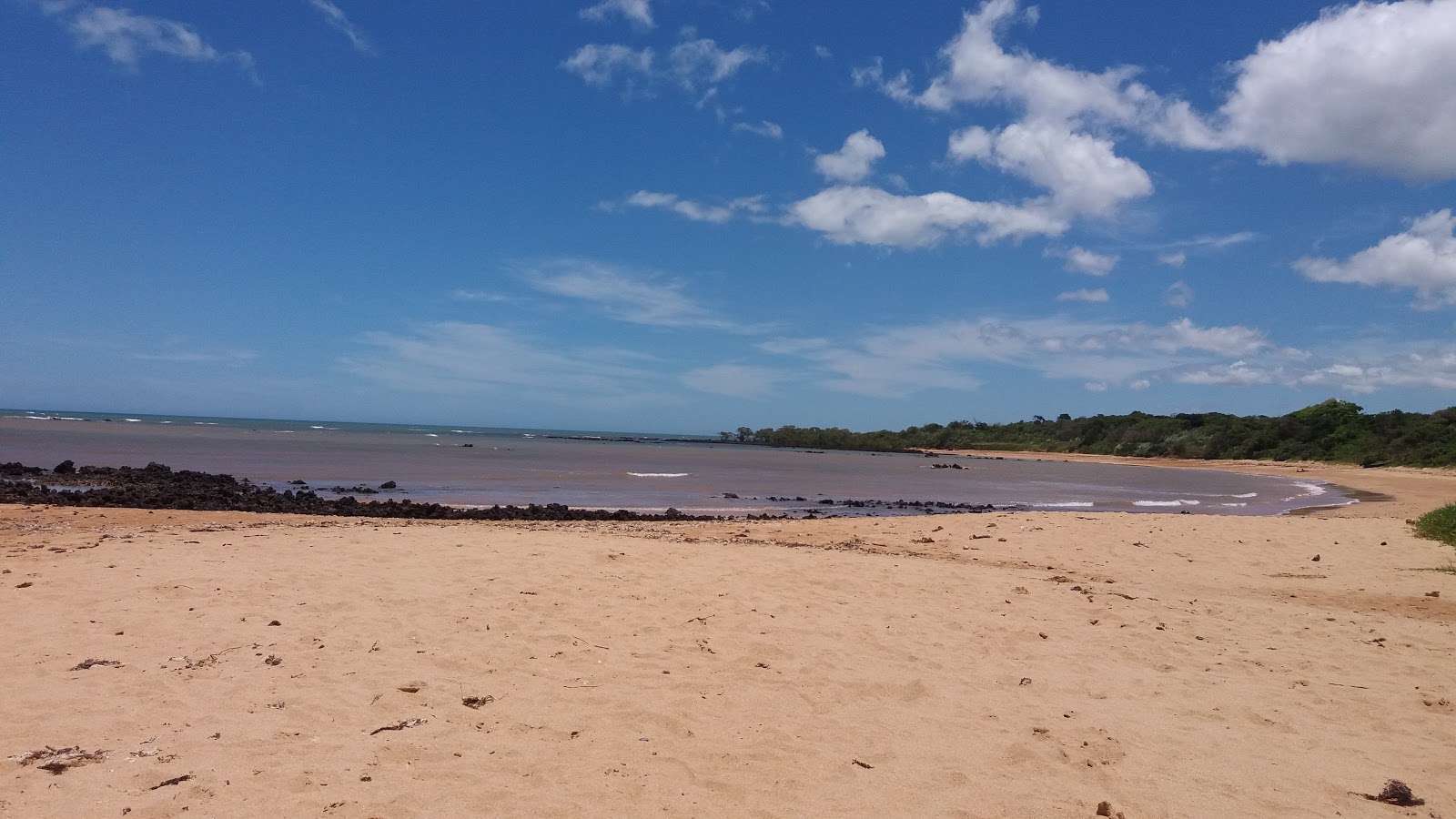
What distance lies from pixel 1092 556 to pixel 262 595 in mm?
10338

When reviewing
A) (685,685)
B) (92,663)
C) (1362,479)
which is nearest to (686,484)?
(685,685)

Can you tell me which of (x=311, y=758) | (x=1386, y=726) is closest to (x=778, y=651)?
(x=311, y=758)

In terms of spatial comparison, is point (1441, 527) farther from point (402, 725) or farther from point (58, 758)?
point (58, 758)

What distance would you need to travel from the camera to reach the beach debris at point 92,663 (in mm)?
4840

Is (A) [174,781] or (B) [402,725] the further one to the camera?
(B) [402,725]

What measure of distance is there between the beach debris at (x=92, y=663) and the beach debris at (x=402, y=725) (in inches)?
78.1

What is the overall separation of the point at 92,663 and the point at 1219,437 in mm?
73818

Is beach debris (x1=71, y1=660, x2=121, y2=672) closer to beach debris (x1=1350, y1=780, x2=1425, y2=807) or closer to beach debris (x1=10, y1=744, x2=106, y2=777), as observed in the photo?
beach debris (x1=10, y1=744, x2=106, y2=777)

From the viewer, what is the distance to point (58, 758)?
370 centimetres

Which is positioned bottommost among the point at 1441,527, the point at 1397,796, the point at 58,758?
the point at 1397,796

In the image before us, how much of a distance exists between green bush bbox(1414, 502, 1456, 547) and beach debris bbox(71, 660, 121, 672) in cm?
1693

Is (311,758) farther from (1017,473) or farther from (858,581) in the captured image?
(1017,473)

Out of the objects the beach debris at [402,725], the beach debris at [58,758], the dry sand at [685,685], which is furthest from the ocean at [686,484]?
the beach debris at [58,758]

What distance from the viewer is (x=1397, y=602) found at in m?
8.77
